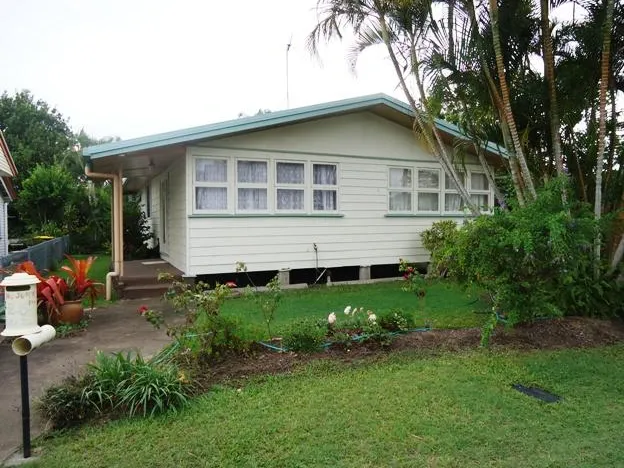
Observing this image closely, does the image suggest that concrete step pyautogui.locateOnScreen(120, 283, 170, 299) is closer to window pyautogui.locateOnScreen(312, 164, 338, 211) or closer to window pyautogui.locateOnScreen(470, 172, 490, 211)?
window pyautogui.locateOnScreen(312, 164, 338, 211)

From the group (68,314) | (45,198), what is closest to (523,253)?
(68,314)

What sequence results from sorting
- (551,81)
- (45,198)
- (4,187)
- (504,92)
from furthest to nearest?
1. (45,198)
2. (4,187)
3. (551,81)
4. (504,92)

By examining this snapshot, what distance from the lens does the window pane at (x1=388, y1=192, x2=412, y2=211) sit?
35.6 ft

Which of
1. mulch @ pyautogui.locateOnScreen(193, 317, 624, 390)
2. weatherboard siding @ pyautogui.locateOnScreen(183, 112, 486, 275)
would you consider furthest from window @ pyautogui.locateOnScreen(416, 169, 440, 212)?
mulch @ pyautogui.locateOnScreen(193, 317, 624, 390)

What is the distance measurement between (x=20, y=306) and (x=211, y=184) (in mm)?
Result: 5943

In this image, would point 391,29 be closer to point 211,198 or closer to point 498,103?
point 498,103

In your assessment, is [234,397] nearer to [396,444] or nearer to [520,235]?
[396,444]

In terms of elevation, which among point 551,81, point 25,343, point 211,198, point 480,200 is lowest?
point 25,343

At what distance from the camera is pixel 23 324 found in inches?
120

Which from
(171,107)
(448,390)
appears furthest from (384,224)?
(171,107)

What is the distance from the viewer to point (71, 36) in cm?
1524

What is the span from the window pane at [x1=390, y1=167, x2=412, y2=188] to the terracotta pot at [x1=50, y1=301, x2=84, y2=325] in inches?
287

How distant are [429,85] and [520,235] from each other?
3.50m

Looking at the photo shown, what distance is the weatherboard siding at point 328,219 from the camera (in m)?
8.86
